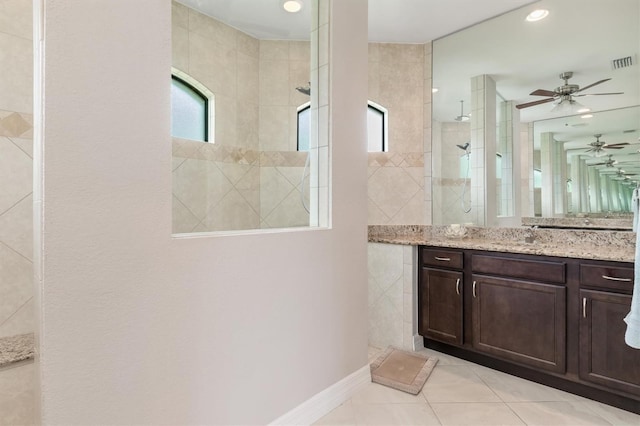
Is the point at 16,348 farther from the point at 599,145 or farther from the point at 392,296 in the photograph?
the point at 599,145

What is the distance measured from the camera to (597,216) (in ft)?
7.97

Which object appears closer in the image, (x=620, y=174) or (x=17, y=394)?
(x=17, y=394)

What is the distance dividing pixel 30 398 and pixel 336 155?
1.97 meters

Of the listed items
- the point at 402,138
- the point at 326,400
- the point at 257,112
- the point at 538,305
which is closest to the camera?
the point at 326,400

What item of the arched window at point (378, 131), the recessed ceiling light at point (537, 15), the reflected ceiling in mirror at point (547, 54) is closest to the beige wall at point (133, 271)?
the arched window at point (378, 131)

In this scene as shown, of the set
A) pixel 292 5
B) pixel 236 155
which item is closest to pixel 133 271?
pixel 236 155

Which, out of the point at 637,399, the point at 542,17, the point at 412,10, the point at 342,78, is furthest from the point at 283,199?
the point at 542,17

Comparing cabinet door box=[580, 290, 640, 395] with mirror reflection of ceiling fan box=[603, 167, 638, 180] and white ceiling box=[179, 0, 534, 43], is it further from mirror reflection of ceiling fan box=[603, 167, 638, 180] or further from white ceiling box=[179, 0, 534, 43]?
white ceiling box=[179, 0, 534, 43]

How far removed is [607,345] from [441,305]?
990 mm

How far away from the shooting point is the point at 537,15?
2.63 metres

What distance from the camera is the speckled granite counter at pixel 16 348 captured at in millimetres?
1598

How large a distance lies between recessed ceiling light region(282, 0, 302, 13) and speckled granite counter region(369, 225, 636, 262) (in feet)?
5.94

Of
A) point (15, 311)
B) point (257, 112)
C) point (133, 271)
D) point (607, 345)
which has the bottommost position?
point (607, 345)

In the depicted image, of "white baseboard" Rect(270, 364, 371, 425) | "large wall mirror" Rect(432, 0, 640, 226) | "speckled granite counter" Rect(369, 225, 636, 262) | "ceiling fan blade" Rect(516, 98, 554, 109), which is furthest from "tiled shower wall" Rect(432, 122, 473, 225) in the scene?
"white baseboard" Rect(270, 364, 371, 425)
